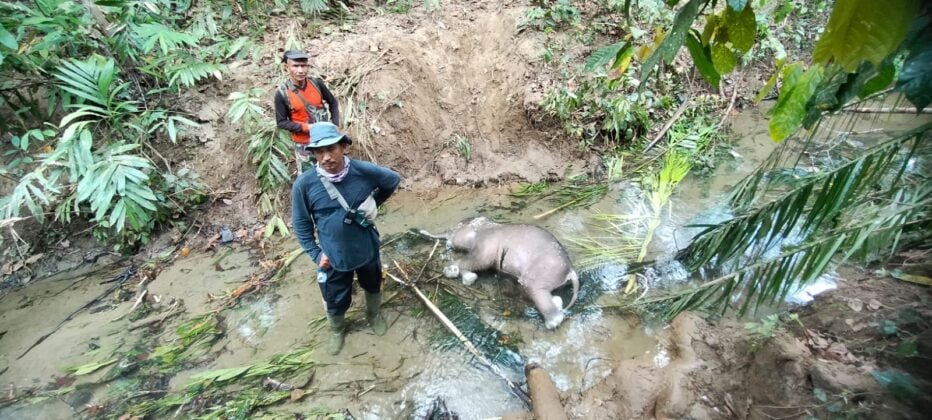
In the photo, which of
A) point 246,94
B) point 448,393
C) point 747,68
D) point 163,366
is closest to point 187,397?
point 163,366

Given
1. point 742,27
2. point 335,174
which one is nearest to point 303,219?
point 335,174

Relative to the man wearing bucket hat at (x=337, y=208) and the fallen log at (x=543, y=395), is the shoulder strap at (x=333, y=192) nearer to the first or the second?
the man wearing bucket hat at (x=337, y=208)

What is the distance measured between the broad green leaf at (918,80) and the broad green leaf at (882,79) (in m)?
0.24

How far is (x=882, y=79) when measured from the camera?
1150 millimetres

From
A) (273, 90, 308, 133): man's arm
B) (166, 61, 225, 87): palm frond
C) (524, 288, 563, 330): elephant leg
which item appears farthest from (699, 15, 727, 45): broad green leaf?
(166, 61, 225, 87): palm frond

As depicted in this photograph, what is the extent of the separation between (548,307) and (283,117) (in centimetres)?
344

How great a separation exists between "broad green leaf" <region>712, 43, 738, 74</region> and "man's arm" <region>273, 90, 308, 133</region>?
4.22 metres

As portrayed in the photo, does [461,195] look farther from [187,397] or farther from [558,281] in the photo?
[187,397]

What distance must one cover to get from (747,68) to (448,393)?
7.96 m

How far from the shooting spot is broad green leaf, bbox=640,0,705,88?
40.1 inches

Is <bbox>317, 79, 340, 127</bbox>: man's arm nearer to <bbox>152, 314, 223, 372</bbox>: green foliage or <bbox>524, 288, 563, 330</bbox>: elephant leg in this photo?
<bbox>152, 314, 223, 372</bbox>: green foliage

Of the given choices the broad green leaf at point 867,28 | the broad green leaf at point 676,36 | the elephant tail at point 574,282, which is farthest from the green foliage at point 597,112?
the broad green leaf at point 867,28

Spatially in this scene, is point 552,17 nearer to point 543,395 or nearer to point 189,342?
point 543,395

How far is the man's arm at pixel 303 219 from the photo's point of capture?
310 cm
